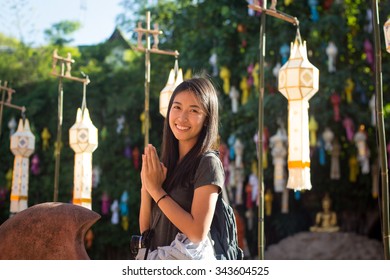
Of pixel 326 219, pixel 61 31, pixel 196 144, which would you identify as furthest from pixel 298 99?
pixel 61 31

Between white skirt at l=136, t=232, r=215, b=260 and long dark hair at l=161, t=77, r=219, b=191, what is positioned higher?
long dark hair at l=161, t=77, r=219, b=191

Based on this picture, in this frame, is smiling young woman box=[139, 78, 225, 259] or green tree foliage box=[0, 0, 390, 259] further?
green tree foliage box=[0, 0, 390, 259]

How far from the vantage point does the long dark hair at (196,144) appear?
2.04 m

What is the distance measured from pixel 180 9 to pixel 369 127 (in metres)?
3.10

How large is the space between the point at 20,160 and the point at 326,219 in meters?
4.30

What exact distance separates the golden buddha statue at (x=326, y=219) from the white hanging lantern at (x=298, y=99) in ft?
15.3

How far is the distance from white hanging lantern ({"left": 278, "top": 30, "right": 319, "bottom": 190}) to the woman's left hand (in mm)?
2904

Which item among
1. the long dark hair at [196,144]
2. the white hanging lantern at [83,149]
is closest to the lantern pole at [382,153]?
the long dark hair at [196,144]

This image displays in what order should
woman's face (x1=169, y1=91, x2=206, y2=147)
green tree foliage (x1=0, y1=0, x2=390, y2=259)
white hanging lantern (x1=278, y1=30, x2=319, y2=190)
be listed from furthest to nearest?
1. green tree foliage (x1=0, y1=0, x2=390, y2=259)
2. white hanging lantern (x1=278, y1=30, x2=319, y2=190)
3. woman's face (x1=169, y1=91, x2=206, y2=147)

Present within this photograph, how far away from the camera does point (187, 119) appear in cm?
208

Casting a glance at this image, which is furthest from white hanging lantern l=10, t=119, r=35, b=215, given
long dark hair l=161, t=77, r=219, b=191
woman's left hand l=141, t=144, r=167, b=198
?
woman's left hand l=141, t=144, r=167, b=198

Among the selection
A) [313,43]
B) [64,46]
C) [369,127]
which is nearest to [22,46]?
[64,46]

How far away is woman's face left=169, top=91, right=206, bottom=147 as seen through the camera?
6.84 ft

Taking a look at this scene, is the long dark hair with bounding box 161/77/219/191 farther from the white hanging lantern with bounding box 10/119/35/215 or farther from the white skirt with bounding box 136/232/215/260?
the white hanging lantern with bounding box 10/119/35/215
